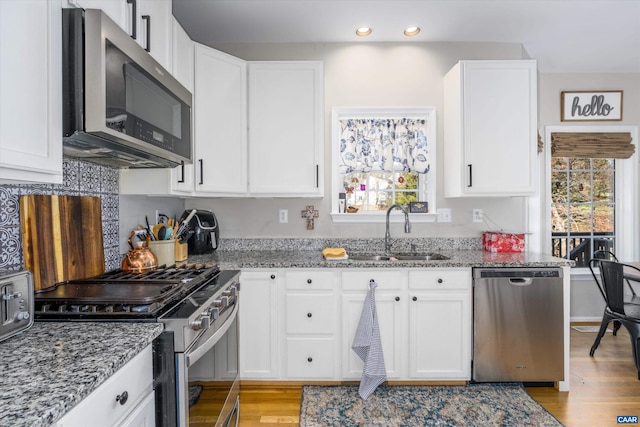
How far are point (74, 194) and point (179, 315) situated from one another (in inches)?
36.0

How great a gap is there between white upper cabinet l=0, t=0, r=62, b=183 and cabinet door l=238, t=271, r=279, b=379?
138 centimetres

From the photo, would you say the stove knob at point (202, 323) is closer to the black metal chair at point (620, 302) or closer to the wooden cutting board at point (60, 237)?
the wooden cutting board at point (60, 237)

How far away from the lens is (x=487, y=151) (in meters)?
2.57

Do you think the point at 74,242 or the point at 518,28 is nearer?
the point at 74,242

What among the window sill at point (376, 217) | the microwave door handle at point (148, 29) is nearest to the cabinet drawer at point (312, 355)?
the window sill at point (376, 217)

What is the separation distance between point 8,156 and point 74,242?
31.7 inches

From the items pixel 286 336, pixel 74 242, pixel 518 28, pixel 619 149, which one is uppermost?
pixel 518 28

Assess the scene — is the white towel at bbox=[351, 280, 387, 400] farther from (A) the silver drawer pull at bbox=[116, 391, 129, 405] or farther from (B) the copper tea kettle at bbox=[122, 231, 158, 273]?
(A) the silver drawer pull at bbox=[116, 391, 129, 405]

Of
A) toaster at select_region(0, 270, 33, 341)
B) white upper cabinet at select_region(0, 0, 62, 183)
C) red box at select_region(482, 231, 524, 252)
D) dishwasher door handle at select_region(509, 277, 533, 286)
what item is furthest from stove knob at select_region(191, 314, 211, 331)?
red box at select_region(482, 231, 524, 252)

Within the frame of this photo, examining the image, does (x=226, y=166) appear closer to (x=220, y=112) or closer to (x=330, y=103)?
(x=220, y=112)

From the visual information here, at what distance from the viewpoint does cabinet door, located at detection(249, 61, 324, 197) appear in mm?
2561

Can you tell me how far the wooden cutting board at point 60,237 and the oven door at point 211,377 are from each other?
704 millimetres

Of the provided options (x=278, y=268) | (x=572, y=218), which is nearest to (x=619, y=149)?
(x=572, y=218)

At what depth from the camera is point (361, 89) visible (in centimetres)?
289
